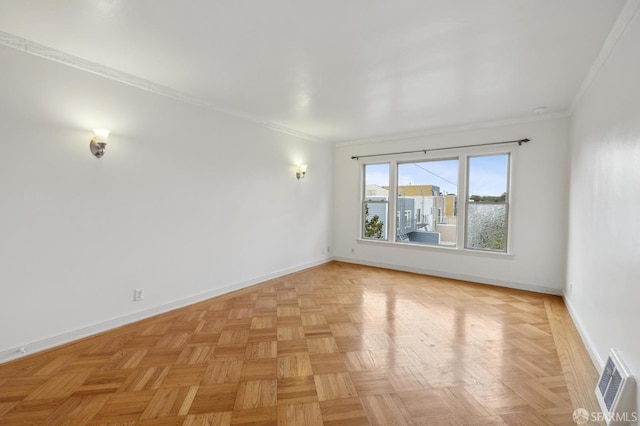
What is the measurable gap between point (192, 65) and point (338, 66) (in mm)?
1334

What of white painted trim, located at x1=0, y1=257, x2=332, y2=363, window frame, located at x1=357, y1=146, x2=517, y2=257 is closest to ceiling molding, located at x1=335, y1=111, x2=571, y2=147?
window frame, located at x1=357, y1=146, x2=517, y2=257

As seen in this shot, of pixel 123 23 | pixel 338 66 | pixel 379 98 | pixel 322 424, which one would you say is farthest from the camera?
pixel 379 98

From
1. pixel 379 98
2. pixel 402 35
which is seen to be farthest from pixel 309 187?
pixel 402 35

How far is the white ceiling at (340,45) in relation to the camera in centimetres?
186

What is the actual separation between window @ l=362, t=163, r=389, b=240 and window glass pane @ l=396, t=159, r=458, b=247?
26cm

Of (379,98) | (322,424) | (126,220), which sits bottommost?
(322,424)

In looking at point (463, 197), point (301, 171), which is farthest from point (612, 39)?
point (301, 171)

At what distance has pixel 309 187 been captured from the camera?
540 cm

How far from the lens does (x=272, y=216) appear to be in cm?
462

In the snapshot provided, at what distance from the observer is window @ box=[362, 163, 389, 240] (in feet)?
18.4

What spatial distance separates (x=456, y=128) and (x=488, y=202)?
1.27 m

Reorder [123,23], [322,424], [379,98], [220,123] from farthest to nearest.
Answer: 1. [220,123]
2. [379,98]
3. [123,23]
4. [322,424]

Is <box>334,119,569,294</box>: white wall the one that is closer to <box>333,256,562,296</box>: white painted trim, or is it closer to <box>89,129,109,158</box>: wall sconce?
<box>333,256,562,296</box>: white painted trim

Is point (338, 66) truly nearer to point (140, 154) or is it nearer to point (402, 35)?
point (402, 35)
